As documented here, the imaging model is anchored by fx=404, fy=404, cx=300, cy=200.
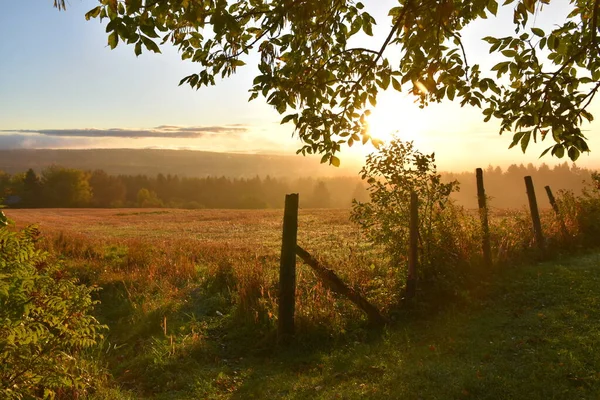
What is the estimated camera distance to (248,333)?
273 inches

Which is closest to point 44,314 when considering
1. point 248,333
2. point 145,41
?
point 145,41

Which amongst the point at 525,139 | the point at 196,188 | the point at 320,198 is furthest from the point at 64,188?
the point at 525,139

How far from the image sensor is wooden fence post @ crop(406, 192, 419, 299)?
24.3ft

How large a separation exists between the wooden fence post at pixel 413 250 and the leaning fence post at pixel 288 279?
88.6 inches

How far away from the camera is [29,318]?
12.2 ft

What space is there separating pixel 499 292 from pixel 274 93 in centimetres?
631

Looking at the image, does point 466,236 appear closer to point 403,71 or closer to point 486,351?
point 486,351

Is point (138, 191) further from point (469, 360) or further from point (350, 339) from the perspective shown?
point (469, 360)

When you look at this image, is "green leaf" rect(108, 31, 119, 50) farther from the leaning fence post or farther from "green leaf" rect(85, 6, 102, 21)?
the leaning fence post

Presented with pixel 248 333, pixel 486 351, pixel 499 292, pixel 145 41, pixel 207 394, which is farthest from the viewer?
pixel 499 292

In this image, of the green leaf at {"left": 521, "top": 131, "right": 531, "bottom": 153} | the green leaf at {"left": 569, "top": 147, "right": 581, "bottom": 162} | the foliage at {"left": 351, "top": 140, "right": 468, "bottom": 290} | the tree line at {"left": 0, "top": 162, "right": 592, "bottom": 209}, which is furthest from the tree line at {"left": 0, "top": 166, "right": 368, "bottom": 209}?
the green leaf at {"left": 569, "top": 147, "right": 581, "bottom": 162}

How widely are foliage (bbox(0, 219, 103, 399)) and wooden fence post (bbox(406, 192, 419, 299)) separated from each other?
5335 millimetres

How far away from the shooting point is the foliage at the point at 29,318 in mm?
3490

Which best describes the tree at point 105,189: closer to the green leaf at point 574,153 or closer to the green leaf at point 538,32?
the green leaf at point 538,32
